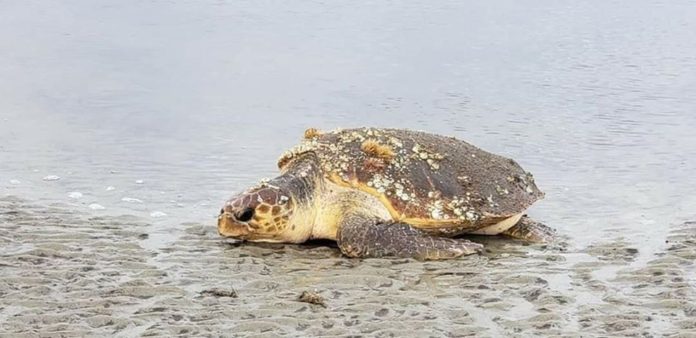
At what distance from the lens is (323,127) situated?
10.2 m

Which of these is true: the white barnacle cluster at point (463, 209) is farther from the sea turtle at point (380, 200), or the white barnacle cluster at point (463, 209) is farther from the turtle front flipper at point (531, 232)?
the turtle front flipper at point (531, 232)

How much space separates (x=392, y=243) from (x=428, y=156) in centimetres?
92

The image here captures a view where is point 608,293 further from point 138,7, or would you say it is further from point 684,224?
point 138,7

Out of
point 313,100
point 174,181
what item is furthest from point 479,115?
point 174,181

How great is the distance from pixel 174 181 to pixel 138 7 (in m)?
11.6

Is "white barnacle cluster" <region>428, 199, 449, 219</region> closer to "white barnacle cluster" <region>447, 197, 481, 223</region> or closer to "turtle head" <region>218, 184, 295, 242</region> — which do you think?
"white barnacle cluster" <region>447, 197, 481, 223</region>

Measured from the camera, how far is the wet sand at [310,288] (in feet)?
14.5

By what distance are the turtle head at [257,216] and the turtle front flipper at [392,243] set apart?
0.39 metres

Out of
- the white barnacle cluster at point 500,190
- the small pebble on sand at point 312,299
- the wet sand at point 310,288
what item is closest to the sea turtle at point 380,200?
the white barnacle cluster at point 500,190

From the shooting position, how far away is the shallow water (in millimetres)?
4770

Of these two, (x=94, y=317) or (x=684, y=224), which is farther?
(x=684, y=224)

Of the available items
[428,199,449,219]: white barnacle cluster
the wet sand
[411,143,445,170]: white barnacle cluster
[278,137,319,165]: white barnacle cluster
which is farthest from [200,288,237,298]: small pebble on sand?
[411,143,445,170]: white barnacle cluster

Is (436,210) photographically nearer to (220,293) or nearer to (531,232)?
(531,232)

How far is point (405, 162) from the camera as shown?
654cm
